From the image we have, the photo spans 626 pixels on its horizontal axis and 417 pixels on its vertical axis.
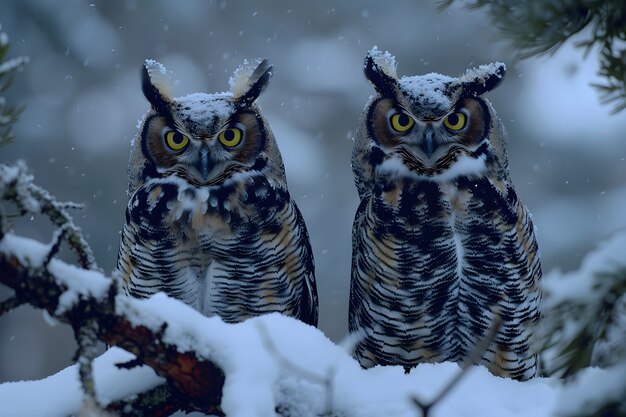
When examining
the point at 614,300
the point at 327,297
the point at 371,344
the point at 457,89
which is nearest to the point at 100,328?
the point at 614,300

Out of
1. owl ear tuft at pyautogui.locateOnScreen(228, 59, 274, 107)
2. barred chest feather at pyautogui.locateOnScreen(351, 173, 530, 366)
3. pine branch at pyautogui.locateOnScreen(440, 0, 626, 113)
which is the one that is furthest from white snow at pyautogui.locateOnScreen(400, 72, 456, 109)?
pine branch at pyautogui.locateOnScreen(440, 0, 626, 113)

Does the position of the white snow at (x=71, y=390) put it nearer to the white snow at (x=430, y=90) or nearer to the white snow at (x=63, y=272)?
the white snow at (x=63, y=272)

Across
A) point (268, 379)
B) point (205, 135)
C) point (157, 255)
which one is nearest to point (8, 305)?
point (268, 379)

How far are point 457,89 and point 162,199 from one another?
92 cm

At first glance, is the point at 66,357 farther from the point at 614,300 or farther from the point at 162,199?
the point at 614,300

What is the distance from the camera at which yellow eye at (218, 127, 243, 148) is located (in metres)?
2.43

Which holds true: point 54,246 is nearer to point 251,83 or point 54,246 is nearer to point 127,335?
point 127,335

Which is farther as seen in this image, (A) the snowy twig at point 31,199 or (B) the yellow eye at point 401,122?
(B) the yellow eye at point 401,122

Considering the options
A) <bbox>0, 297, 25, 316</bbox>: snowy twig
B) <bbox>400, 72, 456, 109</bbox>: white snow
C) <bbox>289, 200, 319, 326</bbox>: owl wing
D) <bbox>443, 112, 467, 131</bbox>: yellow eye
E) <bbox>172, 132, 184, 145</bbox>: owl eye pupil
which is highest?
<bbox>400, 72, 456, 109</bbox>: white snow

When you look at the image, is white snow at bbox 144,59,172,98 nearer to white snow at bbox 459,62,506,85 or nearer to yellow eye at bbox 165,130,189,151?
yellow eye at bbox 165,130,189,151

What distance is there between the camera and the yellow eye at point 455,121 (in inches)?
95.3

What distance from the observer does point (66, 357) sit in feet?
24.1

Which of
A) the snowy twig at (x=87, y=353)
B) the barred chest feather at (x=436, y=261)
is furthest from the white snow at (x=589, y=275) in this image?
the barred chest feather at (x=436, y=261)

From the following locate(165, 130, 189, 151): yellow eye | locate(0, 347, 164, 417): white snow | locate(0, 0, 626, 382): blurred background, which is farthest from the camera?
locate(0, 0, 626, 382): blurred background
